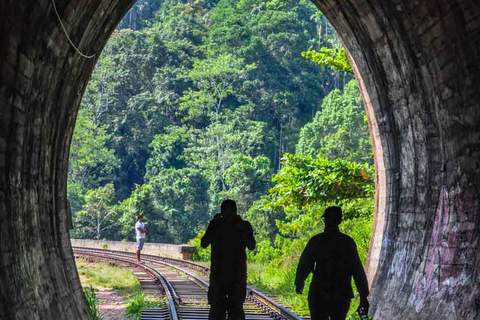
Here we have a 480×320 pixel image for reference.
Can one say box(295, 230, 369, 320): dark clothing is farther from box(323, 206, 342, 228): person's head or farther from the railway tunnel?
the railway tunnel

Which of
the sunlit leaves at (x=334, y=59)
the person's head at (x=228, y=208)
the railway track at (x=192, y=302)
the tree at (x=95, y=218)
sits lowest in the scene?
the railway track at (x=192, y=302)

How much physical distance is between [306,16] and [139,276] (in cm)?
6593

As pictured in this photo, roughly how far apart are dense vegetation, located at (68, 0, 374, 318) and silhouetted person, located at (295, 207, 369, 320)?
3496cm

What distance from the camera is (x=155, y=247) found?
35.8 meters

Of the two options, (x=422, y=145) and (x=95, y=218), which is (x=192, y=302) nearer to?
(x=422, y=145)

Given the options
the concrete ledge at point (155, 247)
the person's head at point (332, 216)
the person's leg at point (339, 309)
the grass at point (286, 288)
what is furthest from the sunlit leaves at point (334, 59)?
the concrete ledge at point (155, 247)

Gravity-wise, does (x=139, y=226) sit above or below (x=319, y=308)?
above

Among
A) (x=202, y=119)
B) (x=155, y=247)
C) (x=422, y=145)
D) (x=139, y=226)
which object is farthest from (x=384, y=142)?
(x=202, y=119)

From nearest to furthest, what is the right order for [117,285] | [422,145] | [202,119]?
1. [422,145]
2. [117,285]
3. [202,119]

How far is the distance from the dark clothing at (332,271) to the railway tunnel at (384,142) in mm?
1680

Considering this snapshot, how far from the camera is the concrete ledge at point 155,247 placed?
3147 cm

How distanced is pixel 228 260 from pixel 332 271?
4.95 ft

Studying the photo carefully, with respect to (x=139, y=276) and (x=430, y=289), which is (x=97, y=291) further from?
(x=430, y=289)

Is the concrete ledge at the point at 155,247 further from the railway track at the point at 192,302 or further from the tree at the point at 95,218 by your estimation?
the tree at the point at 95,218
